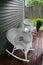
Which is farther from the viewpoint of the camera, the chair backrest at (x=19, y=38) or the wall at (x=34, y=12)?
the wall at (x=34, y=12)

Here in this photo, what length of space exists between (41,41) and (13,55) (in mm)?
1343

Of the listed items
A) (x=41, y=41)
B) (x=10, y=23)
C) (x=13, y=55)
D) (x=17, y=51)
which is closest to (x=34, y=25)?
(x=41, y=41)

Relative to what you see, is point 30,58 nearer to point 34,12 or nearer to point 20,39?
point 20,39

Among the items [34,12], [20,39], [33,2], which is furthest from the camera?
[34,12]

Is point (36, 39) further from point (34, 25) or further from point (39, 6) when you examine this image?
point (39, 6)

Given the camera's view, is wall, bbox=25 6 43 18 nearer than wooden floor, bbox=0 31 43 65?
No

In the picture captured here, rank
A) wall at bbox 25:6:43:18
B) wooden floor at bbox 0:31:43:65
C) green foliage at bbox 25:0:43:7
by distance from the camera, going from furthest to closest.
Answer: wall at bbox 25:6:43:18, green foliage at bbox 25:0:43:7, wooden floor at bbox 0:31:43:65

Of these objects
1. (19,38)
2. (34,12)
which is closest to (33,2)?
(34,12)

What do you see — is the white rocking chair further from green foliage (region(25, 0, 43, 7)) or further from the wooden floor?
green foliage (region(25, 0, 43, 7))

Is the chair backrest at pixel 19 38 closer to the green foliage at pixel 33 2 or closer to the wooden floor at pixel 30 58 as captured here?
the wooden floor at pixel 30 58

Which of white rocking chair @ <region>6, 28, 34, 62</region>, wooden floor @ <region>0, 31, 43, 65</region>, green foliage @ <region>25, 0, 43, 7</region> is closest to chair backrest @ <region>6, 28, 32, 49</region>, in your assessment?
white rocking chair @ <region>6, 28, 34, 62</region>

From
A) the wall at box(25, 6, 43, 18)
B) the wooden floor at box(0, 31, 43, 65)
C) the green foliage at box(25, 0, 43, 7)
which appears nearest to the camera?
the wooden floor at box(0, 31, 43, 65)

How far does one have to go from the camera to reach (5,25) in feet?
10.9

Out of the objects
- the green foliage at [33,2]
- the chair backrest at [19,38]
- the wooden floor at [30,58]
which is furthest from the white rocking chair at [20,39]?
the green foliage at [33,2]
